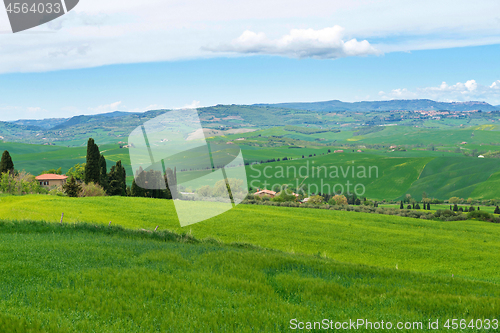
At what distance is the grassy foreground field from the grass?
1064 centimetres

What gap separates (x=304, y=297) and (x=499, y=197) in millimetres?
136760

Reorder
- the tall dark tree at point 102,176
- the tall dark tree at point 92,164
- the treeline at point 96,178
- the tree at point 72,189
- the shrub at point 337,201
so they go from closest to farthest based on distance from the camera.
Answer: the tree at point 72,189
the treeline at point 96,178
the tall dark tree at point 92,164
the tall dark tree at point 102,176
the shrub at point 337,201

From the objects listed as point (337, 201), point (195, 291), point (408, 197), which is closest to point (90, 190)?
point (195, 291)

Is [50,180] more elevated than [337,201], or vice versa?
[50,180]

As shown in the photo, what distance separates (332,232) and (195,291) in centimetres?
2526

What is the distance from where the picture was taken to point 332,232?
3228 centimetres

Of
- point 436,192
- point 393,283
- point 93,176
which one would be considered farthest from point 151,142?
point 436,192

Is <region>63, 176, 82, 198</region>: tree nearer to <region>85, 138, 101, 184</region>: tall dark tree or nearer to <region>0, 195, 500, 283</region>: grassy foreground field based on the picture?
<region>85, 138, 101, 184</region>: tall dark tree

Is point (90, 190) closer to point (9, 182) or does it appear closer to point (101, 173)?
point (101, 173)

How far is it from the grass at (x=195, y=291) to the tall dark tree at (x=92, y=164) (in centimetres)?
4352

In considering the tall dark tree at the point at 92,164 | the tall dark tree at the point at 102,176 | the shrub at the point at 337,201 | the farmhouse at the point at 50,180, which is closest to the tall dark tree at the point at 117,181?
the tall dark tree at the point at 102,176

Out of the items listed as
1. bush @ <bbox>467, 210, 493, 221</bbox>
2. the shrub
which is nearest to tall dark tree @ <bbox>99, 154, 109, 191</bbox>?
the shrub

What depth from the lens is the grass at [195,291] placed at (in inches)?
269

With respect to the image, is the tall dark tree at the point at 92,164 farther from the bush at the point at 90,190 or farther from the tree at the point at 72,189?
the tree at the point at 72,189
